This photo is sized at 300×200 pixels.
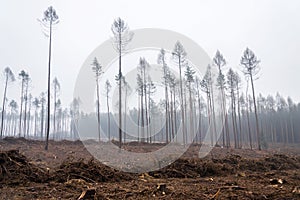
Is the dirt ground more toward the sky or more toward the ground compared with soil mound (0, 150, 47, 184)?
more toward the ground

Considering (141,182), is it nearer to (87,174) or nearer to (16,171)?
(87,174)

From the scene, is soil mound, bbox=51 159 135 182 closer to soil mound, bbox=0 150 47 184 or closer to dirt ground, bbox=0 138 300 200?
dirt ground, bbox=0 138 300 200

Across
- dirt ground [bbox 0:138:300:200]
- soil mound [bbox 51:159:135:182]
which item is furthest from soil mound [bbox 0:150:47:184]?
soil mound [bbox 51:159:135:182]

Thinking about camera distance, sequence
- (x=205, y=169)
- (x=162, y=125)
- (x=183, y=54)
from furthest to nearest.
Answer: (x=162, y=125) → (x=183, y=54) → (x=205, y=169)

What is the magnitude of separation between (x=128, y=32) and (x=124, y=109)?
17.5m

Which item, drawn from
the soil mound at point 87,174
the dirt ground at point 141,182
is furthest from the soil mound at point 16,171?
the soil mound at point 87,174

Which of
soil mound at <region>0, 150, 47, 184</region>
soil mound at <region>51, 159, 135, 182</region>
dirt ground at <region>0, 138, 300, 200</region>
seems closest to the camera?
dirt ground at <region>0, 138, 300, 200</region>

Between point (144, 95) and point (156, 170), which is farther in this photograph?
point (144, 95)

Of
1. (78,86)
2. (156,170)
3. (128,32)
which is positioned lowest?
(156,170)

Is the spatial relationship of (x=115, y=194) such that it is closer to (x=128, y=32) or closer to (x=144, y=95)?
(x=128, y=32)

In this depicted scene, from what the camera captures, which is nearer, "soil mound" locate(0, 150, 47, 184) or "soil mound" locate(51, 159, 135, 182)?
"soil mound" locate(0, 150, 47, 184)

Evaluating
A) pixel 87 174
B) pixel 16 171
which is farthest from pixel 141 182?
pixel 16 171

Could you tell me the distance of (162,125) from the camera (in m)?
58.2

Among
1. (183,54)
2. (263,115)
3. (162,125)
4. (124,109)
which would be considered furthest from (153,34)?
(263,115)
